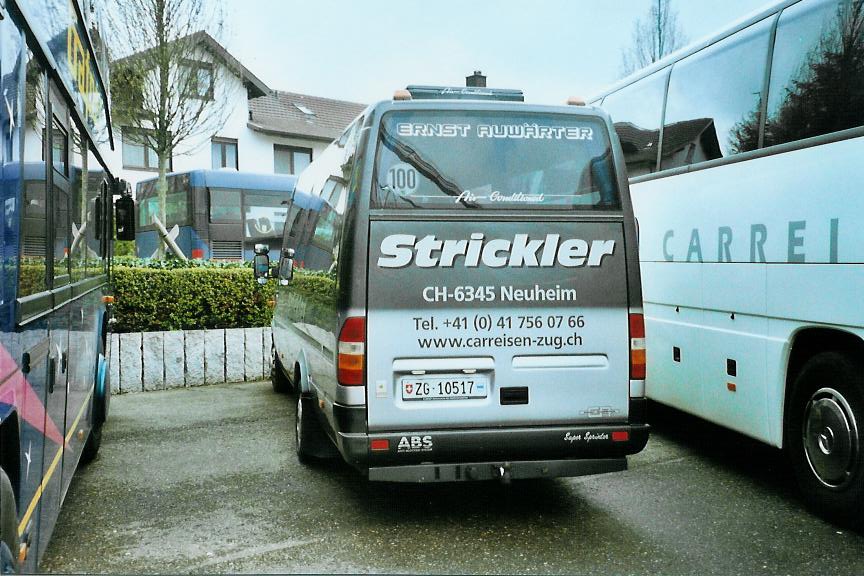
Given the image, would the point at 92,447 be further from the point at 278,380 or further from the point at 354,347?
the point at 278,380

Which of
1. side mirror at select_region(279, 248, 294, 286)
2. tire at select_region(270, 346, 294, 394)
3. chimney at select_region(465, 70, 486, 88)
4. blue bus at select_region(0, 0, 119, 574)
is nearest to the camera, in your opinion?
blue bus at select_region(0, 0, 119, 574)

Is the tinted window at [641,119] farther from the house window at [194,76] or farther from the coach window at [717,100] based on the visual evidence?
the house window at [194,76]

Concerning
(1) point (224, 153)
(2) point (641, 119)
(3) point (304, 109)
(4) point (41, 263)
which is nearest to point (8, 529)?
(4) point (41, 263)

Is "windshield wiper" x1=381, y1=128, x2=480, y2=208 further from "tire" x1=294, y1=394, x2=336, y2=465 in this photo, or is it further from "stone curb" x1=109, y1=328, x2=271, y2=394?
"stone curb" x1=109, y1=328, x2=271, y2=394

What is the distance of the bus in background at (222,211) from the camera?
25.2m

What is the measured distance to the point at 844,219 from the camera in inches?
196

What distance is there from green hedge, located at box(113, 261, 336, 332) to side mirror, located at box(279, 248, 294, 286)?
289cm

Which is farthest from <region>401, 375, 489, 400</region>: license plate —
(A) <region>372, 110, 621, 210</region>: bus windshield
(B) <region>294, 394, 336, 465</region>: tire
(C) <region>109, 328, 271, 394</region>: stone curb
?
(C) <region>109, 328, 271, 394</region>: stone curb

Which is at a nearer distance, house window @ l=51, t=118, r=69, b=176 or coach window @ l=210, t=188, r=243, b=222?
house window @ l=51, t=118, r=69, b=176

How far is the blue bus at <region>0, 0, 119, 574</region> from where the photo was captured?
297cm

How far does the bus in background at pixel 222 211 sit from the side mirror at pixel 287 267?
17.0 metres

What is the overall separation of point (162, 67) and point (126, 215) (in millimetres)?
9094

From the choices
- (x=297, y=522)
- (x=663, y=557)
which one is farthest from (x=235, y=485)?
(x=663, y=557)

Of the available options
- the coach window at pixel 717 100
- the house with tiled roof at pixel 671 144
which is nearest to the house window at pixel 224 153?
the house with tiled roof at pixel 671 144
